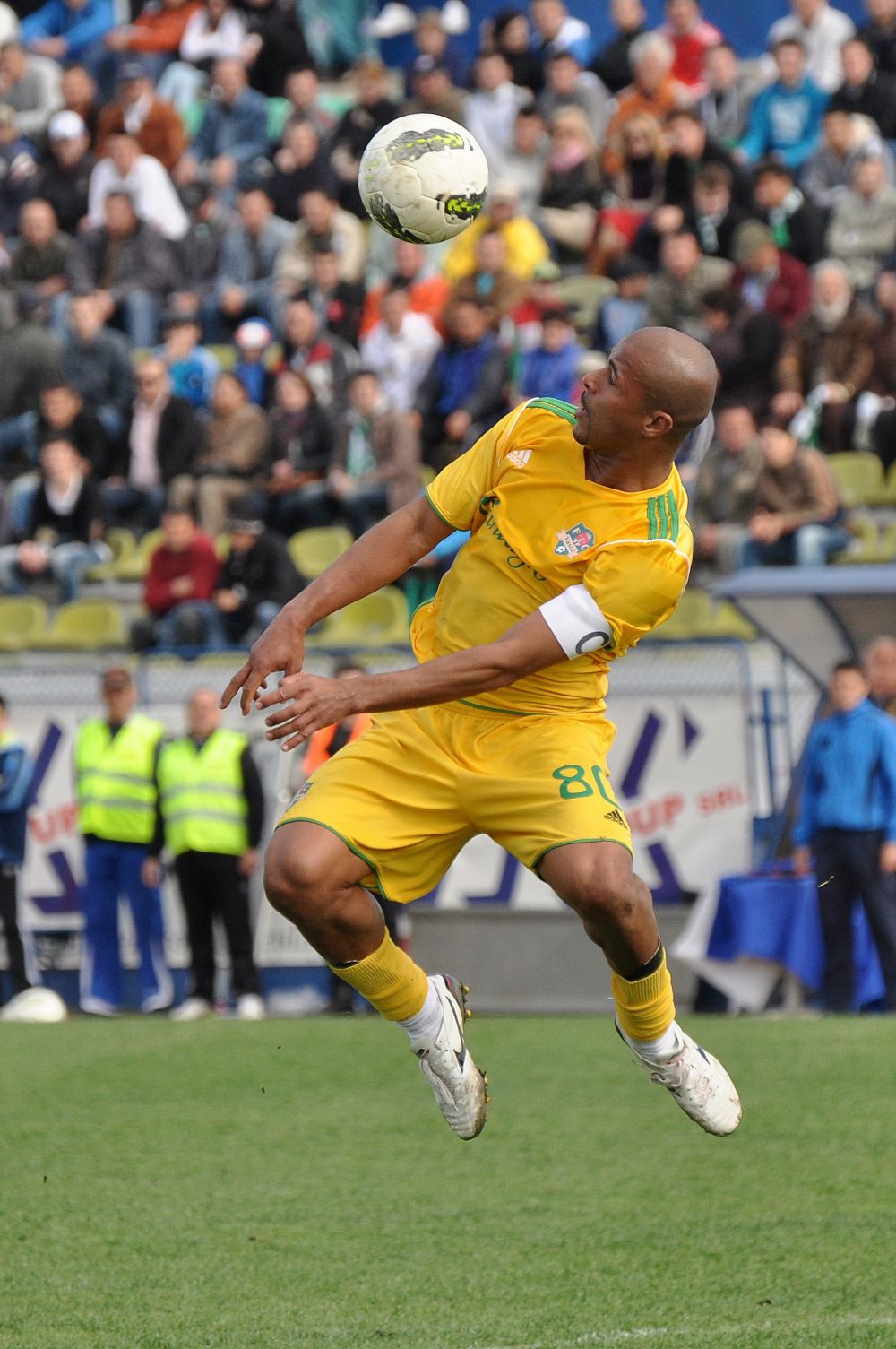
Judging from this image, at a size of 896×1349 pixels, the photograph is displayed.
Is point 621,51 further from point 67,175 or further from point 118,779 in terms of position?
point 118,779

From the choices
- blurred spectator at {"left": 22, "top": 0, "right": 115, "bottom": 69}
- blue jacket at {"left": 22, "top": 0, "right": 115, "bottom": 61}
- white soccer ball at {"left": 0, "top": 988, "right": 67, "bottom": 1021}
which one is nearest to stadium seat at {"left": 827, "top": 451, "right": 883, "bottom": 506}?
white soccer ball at {"left": 0, "top": 988, "right": 67, "bottom": 1021}

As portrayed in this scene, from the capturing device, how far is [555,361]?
1438 centimetres

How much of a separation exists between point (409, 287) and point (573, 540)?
36.7ft

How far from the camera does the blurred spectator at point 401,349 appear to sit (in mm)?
15602

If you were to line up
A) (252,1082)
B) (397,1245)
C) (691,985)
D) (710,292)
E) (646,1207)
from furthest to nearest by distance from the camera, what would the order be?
(710,292)
(691,985)
(252,1082)
(646,1207)
(397,1245)

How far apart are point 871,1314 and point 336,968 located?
1781 millimetres

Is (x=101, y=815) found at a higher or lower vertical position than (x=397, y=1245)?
lower

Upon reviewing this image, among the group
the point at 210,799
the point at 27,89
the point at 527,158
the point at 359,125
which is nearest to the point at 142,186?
the point at 359,125

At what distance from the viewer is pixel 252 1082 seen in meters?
10.2

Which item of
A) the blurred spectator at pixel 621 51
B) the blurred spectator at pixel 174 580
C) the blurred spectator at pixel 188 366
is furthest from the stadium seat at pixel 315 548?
the blurred spectator at pixel 621 51

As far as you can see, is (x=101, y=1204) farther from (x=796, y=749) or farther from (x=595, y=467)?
(x=796, y=749)

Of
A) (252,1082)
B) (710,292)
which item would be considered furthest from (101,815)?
(710,292)

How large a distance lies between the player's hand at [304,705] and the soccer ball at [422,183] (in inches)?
62.1

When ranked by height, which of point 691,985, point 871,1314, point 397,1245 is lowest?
point 691,985
